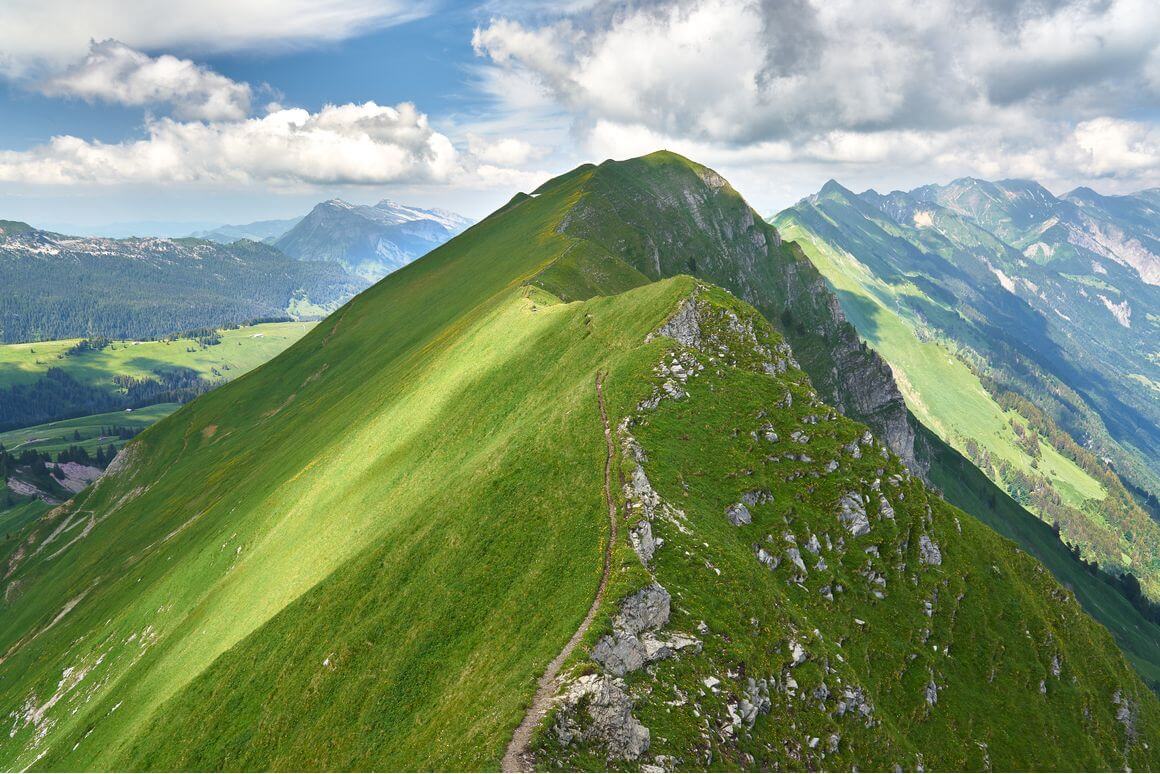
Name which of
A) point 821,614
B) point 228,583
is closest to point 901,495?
point 821,614

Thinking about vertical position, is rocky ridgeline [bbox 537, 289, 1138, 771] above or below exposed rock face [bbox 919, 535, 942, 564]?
above

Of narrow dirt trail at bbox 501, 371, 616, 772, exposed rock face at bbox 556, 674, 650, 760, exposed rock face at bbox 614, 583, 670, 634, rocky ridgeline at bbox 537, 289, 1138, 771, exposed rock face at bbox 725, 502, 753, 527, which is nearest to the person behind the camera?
narrow dirt trail at bbox 501, 371, 616, 772

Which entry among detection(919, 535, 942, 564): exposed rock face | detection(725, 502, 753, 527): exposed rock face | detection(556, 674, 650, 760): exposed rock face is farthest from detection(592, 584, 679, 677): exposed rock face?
detection(919, 535, 942, 564): exposed rock face

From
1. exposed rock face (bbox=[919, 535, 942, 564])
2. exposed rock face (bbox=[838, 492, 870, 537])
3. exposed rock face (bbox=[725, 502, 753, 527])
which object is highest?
exposed rock face (bbox=[725, 502, 753, 527])

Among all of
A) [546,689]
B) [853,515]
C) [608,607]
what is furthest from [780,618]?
[546,689]

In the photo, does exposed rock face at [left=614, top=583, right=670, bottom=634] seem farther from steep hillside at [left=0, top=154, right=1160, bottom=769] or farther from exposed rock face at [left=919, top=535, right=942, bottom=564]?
exposed rock face at [left=919, top=535, right=942, bottom=564]

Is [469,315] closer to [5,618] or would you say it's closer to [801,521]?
[801,521]

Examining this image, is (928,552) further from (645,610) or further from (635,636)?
(635,636)
